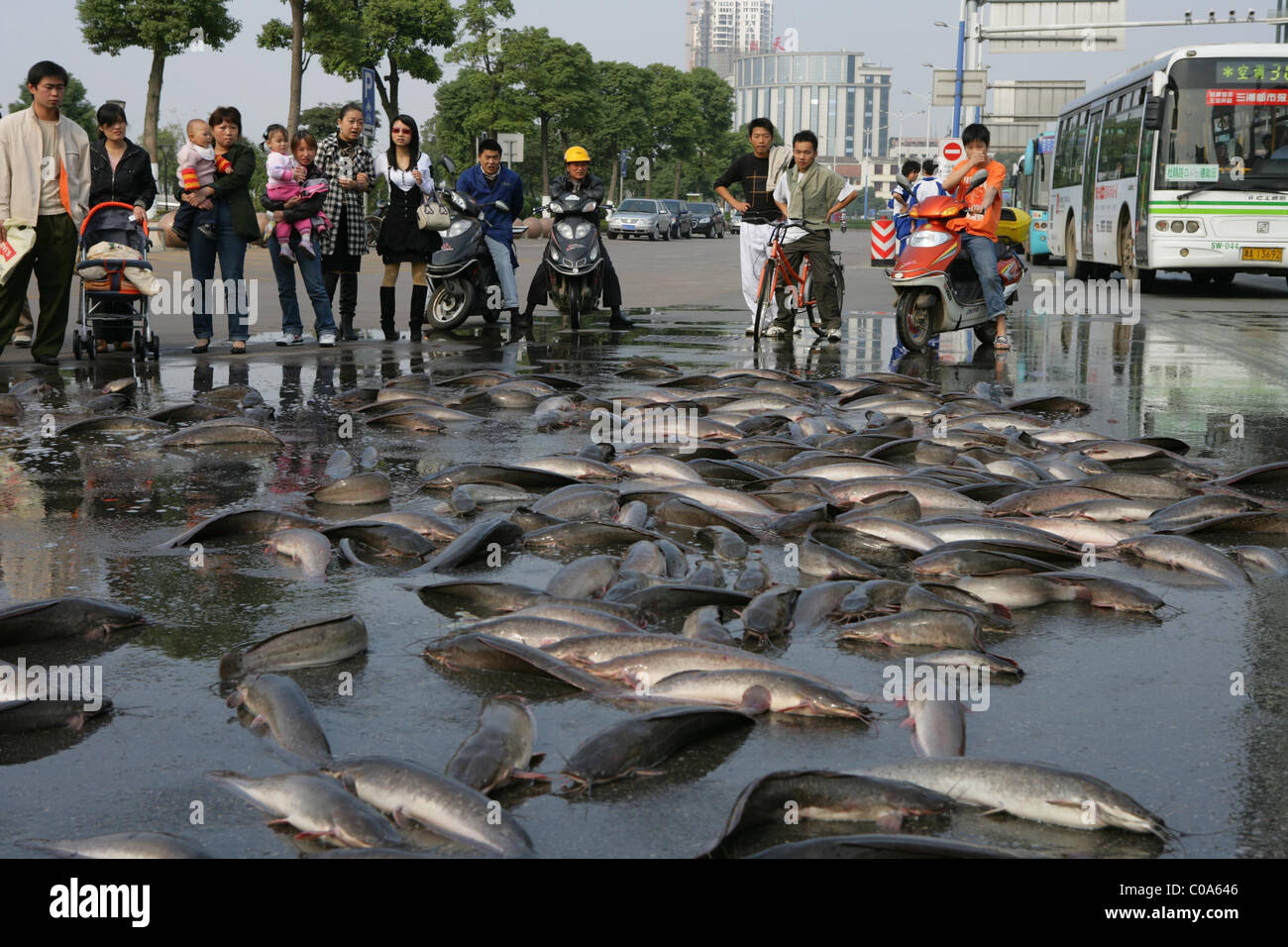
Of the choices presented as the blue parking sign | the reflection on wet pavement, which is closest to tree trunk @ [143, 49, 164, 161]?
the blue parking sign

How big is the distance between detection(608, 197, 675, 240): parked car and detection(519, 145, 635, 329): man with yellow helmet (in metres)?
40.0

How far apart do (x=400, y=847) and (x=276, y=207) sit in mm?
11167

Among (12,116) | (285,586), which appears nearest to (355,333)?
(12,116)

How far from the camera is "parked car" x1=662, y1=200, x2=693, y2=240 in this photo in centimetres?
6103

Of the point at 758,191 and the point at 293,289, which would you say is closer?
the point at 293,289

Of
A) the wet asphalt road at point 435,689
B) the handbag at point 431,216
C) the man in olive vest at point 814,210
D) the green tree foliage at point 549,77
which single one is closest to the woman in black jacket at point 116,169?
the handbag at point 431,216

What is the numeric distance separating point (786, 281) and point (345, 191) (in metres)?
5.29

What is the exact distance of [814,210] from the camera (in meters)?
15.2

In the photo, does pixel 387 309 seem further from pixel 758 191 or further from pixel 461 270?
pixel 758 191

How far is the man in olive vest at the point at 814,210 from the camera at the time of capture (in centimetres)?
1513

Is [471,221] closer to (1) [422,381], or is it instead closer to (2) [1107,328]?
(1) [422,381]

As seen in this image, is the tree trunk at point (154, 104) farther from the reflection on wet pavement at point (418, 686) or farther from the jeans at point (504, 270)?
the reflection on wet pavement at point (418, 686)

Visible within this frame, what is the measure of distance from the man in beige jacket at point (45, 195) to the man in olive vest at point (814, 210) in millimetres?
7534

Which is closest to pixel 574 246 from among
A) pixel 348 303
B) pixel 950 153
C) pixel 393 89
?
pixel 348 303
